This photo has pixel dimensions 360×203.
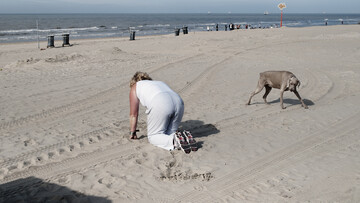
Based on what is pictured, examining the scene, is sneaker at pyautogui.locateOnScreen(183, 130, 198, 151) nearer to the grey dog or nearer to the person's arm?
the person's arm

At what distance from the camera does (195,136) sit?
279 inches

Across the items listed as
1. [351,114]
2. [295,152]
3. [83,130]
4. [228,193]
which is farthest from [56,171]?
[351,114]

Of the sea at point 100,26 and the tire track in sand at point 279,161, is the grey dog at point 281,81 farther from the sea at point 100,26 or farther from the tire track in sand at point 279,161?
the sea at point 100,26

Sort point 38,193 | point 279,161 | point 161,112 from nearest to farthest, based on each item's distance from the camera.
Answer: point 38,193 → point 279,161 → point 161,112

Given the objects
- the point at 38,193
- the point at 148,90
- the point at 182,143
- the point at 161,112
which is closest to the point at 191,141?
the point at 182,143

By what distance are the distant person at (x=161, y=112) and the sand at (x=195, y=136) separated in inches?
8.0

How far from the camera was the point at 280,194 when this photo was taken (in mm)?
4820

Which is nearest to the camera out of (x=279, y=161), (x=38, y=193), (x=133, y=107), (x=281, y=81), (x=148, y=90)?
(x=38, y=193)

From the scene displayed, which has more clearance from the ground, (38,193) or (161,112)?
(161,112)

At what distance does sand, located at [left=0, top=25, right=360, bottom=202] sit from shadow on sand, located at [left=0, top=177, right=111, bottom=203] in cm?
1

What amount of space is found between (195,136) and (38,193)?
3.19 meters

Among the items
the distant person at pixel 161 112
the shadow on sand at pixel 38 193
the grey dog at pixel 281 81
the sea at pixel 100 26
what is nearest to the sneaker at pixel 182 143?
the distant person at pixel 161 112

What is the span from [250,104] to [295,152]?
11.3 ft

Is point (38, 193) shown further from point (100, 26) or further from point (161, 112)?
point (100, 26)
